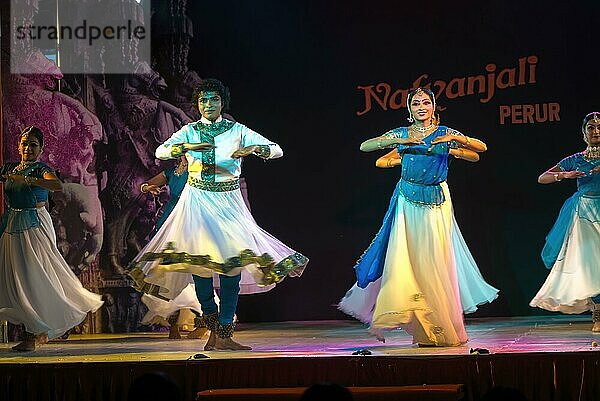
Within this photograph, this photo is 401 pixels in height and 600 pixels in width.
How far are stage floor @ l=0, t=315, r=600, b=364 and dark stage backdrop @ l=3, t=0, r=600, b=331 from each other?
65cm

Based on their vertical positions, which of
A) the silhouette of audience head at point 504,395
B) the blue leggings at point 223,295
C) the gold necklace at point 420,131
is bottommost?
the silhouette of audience head at point 504,395

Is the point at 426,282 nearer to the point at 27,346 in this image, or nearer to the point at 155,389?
the point at 27,346

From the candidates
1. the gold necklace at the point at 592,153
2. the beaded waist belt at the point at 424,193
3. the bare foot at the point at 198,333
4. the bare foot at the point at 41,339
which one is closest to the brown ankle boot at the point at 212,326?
the bare foot at the point at 198,333

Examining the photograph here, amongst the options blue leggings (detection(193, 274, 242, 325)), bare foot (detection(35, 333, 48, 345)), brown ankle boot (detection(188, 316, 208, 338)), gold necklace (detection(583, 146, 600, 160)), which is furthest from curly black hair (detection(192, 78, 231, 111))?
gold necklace (detection(583, 146, 600, 160))

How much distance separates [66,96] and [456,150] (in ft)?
11.9

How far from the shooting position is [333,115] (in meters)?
9.39

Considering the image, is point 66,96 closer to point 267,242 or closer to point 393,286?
point 267,242

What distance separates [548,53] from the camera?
9.22m

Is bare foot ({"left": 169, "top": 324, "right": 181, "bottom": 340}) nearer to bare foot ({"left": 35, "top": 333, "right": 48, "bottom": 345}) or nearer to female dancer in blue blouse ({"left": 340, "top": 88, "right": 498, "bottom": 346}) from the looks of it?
bare foot ({"left": 35, "top": 333, "right": 48, "bottom": 345})

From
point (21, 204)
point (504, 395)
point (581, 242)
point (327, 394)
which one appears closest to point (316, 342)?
point (581, 242)

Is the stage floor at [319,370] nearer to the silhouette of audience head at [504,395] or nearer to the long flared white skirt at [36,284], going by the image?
→ the long flared white skirt at [36,284]

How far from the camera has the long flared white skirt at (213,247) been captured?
668 centimetres

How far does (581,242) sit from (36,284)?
149 inches

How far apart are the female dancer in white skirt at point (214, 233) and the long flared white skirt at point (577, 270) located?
204 cm
